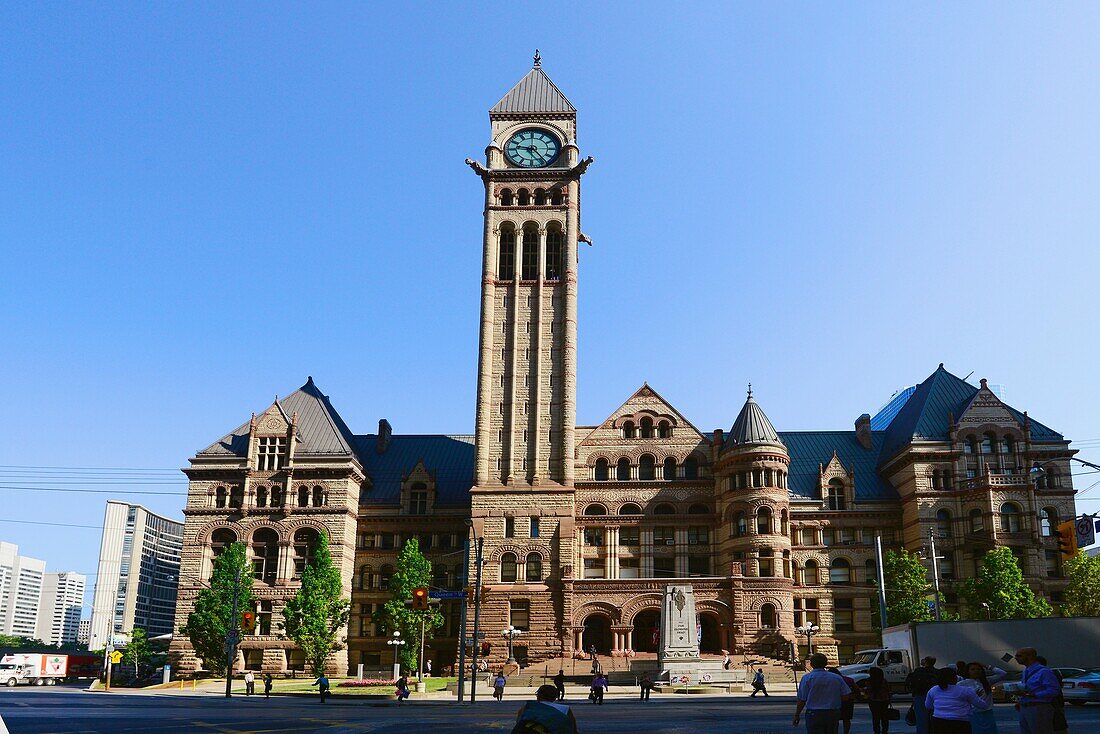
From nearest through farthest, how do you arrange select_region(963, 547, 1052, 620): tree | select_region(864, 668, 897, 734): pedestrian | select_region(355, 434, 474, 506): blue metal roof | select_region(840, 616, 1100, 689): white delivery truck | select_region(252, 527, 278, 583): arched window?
1. select_region(864, 668, 897, 734): pedestrian
2. select_region(840, 616, 1100, 689): white delivery truck
3. select_region(963, 547, 1052, 620): tree
4. select_region(252, 527, 278, 583): arched window
5. select_region(355, 434, 474, 506): blue metal roof

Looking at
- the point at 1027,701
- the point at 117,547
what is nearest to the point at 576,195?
the point at 1027,701

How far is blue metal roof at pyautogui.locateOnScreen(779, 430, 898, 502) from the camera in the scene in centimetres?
7912

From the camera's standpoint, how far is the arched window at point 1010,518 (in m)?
71.4

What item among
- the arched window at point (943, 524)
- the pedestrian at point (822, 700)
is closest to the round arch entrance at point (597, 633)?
the arched window at point (943, 524)

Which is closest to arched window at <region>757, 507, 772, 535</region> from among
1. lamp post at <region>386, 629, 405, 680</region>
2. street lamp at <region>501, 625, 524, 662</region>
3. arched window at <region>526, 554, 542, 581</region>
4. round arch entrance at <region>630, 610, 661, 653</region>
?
round arch entrance at <region>630, 610, 661, 653</region>

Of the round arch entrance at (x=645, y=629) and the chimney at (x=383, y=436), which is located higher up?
the chimney at (x=383, y=436)

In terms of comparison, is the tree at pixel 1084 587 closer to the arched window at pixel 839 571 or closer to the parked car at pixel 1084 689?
the arched window at pixel 839 571

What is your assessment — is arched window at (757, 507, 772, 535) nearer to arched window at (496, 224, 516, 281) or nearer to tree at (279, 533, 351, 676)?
arched window at (496, 224, 516, 281)

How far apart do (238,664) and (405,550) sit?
50.5ft

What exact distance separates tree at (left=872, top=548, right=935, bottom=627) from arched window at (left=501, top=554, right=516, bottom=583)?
90.6ft

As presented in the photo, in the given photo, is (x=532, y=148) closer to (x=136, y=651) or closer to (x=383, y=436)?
(x=383, y=436)

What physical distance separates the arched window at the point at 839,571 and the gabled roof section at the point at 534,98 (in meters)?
44.5

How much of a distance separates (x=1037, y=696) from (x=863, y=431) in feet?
239

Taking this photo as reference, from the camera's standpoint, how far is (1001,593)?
64.1 meters
